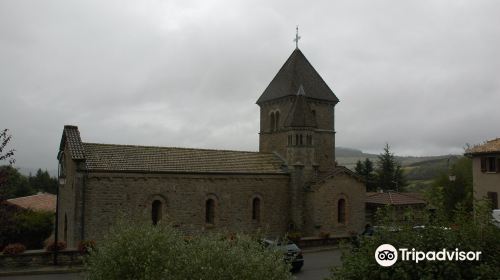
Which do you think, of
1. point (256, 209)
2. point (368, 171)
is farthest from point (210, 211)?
point (368, 171)

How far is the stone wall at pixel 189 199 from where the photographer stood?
1037 inches

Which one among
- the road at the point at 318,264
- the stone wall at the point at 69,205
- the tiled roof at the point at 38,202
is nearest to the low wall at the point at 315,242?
the road at the point at 318,264

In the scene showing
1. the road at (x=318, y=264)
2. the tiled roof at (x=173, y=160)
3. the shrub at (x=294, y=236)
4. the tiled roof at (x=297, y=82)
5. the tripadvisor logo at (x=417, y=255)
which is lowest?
the road at (x=318, y=264)

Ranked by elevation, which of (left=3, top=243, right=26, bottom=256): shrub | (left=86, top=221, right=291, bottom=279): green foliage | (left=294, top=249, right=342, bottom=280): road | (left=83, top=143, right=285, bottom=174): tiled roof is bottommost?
(left=294, top=249, right=342, bottom=280): road

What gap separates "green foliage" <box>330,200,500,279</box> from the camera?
8211 mm

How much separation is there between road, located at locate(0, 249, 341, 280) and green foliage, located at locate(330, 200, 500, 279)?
940 cm

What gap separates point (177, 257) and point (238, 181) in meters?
20.0

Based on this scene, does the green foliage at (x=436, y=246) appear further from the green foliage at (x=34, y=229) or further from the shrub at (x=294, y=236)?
the green foliage at (x=34, y=229)

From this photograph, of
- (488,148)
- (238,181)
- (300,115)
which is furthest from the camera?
(488,148)

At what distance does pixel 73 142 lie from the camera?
90.3 ft

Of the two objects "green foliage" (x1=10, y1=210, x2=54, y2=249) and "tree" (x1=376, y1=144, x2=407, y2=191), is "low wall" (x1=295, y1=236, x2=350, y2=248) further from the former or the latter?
"tree" (x1=376, y1=144, x2=407, y2=191)

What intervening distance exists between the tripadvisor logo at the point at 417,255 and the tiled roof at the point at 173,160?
21070 millimetres

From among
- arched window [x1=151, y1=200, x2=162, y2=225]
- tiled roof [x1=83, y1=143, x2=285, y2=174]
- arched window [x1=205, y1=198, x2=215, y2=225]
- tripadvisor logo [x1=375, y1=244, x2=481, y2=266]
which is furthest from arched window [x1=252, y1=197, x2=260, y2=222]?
tripadvisor logo [x1=375, y1=244, x2=481, y2=266]

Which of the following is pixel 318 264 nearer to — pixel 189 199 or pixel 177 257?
pixel 189 199
